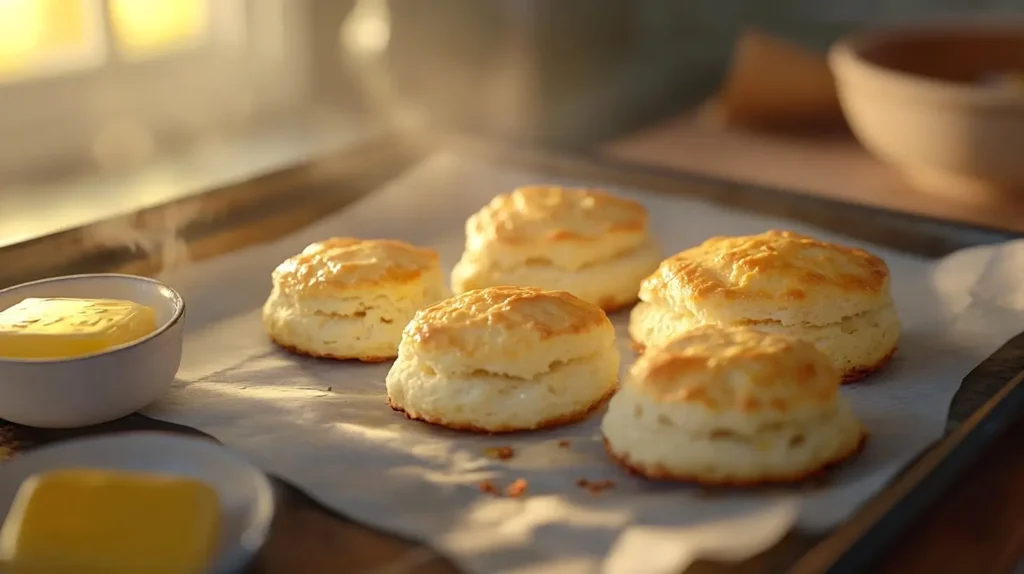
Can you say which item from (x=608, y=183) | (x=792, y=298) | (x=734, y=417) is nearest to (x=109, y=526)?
(x=734, y=417)

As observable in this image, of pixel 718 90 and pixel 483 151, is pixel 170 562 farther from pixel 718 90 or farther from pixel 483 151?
pixel 718 90

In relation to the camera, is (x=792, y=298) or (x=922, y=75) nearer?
(x=792, y=298)

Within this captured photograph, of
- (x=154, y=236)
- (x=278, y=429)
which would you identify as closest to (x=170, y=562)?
(x=278, y=429)

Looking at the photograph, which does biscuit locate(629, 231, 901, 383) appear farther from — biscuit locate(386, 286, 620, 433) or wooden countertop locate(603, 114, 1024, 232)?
wooden countertop locate(603, 114, 1024, 232)

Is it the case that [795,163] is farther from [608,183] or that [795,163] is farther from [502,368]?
[502,368]

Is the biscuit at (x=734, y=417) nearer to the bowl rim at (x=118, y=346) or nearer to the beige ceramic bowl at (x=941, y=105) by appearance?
the bowl rim at (x=118, y=346)

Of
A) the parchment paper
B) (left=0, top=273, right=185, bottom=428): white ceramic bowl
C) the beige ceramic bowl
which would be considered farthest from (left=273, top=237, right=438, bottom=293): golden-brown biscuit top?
the beige ceramic bowl

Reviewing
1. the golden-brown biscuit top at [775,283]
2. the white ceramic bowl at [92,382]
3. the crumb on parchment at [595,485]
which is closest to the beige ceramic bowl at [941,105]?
the golden-brown biscuit top at [775,283]

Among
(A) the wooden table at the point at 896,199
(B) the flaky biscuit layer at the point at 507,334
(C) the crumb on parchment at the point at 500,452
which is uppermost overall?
(B) the flaky biscuit layer at the point at 507,334
